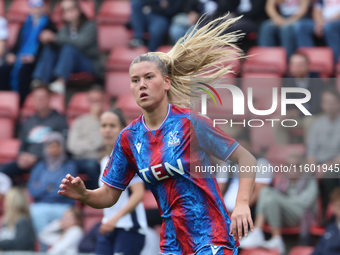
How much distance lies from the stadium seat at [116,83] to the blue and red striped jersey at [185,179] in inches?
196

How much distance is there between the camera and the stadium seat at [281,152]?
5.78 meters

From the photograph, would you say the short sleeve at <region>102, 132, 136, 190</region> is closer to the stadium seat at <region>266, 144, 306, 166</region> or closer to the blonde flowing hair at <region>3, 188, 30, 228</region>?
the stadium seat at <region>266, 144, 306, 166</region>

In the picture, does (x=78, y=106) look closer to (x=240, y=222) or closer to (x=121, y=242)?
(x=121, y=242)

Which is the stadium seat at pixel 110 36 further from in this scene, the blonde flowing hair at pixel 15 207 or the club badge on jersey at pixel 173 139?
the club badge on jersey at pixel 173 139

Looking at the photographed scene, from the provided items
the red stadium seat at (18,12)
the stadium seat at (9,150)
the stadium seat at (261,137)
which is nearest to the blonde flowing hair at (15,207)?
the stadium seat at (9,150)

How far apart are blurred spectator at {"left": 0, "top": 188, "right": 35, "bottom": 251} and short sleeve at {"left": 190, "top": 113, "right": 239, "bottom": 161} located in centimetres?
404

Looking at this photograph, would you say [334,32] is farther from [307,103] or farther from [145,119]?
[145,119]

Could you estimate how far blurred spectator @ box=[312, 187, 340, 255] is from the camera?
518cm

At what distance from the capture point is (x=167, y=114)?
298 cm

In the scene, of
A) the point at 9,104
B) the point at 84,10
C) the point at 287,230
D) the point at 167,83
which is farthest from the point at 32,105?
the point at 167,83

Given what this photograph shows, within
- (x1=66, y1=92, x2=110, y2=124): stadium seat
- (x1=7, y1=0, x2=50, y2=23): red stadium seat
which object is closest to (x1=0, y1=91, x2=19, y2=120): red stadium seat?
(x1=66, y1=92, x2=110, y2=124): stadium seat

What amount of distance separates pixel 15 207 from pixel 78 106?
6.49ft

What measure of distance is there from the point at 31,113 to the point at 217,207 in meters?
5.62

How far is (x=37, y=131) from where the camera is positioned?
714cm
